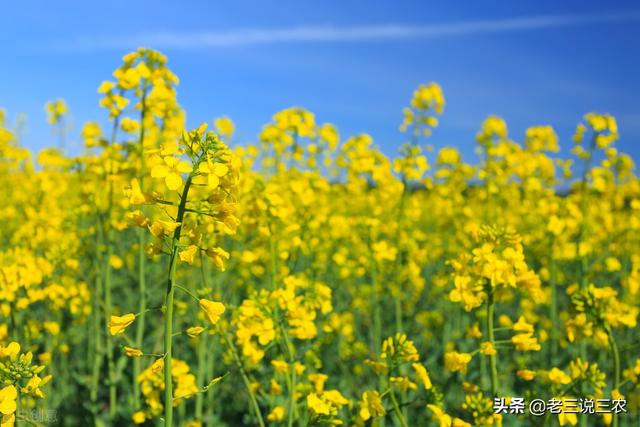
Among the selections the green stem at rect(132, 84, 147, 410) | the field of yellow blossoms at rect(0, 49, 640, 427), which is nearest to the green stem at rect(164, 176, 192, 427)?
the field of yellow blossoms at rect(0, 49, 640, 427)

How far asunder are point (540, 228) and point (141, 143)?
429 cm

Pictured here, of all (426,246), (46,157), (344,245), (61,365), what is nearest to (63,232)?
(61,365)

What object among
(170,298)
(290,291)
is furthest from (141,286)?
(170,298)

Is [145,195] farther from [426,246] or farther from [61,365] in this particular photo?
[426,246]

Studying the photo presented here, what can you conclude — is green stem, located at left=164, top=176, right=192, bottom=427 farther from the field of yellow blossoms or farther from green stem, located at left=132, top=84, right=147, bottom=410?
green stem, located at left=132, top=84, right=147, bottom=410

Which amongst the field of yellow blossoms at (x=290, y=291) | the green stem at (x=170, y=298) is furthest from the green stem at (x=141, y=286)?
the green stem at (x=170, y=298)

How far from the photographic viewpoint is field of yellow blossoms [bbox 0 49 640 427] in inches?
99.7

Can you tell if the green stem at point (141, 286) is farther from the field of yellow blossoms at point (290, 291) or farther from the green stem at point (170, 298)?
the green stem at point (170, 298)

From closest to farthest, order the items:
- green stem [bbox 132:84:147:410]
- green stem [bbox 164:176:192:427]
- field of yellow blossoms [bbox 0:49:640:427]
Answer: green stem [bbox 164:176:192:427], field of yellow blossoms [bbox 0:49:640:427], green stem [bbox 132:84:147:410]

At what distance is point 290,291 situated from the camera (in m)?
3.05

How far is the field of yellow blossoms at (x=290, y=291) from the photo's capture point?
253 cm

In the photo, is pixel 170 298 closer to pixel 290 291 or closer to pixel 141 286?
pixel 290 291

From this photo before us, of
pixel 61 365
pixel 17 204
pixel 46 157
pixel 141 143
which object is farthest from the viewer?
pixel 17 204

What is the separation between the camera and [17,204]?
344 inches
